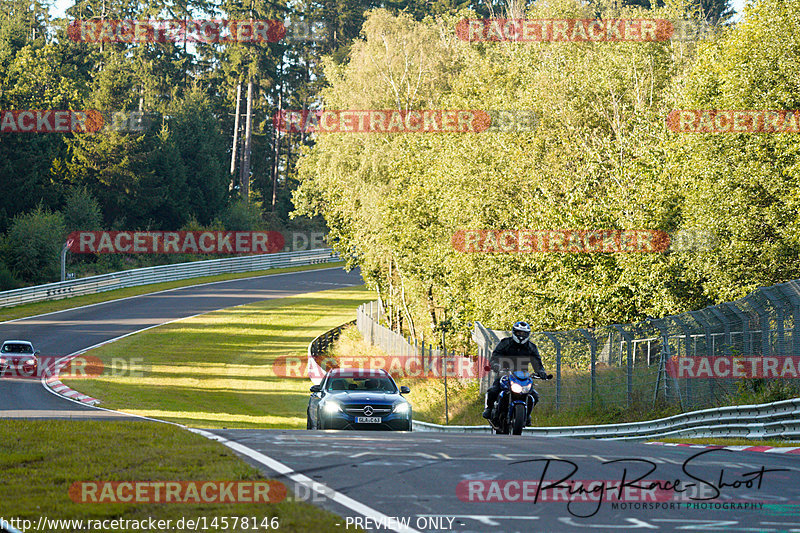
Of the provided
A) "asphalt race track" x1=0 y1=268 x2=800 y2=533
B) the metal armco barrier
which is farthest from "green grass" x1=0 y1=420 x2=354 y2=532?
the metal armco barrier

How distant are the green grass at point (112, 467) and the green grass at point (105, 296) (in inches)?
1607

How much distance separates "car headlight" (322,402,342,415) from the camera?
1642 centimetres

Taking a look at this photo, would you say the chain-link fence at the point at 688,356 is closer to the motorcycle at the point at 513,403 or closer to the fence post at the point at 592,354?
the fence post at the point at 592,354

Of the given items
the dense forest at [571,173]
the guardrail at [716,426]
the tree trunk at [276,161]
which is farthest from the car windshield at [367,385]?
the tree trunk at [276,161]

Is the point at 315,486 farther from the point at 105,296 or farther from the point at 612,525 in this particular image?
the point at 105,296

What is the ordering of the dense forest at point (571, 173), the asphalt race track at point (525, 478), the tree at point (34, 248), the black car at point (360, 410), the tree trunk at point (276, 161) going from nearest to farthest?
the asphalt race track at point (525, 478) → the black car at point (360, 410) → the dense forest at point (571, 173) → the tree at point (34, 248) → the tree trunk at point (276, 161)

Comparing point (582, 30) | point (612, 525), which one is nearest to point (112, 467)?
point (612, 525)

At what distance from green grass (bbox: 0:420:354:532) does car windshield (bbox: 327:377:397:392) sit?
408 centimetres

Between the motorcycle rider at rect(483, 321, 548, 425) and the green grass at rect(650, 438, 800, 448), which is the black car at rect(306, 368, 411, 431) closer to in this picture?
the motorcycle rider at rect(483, 321, 548, 425)

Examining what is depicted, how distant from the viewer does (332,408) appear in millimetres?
16469

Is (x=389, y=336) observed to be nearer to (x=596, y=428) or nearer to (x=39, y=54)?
(x=596, y=428)

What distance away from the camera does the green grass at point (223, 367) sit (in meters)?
35.1

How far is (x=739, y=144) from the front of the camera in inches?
1045

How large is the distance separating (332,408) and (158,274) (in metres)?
54.0
